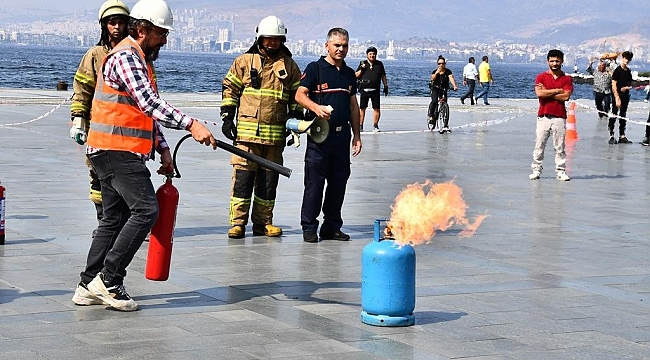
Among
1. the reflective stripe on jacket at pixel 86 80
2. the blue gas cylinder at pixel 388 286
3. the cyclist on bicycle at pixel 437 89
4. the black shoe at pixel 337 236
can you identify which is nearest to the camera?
the blue gas cylinder at pixel 388 286

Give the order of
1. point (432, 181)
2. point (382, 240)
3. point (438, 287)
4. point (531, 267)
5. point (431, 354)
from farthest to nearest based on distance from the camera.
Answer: point (432, 181), point (531, 267), point (438, 287), point (382, 240), point (431, 354)

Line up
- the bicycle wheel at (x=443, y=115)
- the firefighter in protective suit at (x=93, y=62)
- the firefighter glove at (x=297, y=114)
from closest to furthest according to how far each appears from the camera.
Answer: the firefighter in protective suit at (x=93, y=62)
the firefighter glove at (x=297, y=114)
the bicycle wheel at (x=443, y=115)

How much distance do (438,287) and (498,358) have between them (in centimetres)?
213

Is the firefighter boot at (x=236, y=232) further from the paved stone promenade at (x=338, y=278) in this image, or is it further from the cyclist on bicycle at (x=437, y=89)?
the cyclist on bicycle at (x=437, y=89)

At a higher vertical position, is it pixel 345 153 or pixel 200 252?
pixel 345 153

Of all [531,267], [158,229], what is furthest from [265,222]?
[158,229]

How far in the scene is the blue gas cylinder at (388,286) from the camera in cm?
747

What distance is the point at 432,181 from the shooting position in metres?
16.4

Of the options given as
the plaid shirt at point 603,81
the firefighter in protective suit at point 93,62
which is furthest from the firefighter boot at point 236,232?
the plaid shirt at point 603,81

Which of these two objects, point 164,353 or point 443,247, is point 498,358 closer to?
point 164,353

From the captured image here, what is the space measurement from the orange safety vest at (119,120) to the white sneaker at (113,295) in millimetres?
807

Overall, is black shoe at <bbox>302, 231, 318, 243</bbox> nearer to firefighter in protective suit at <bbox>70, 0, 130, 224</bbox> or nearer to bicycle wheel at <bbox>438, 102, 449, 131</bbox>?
firefighter in protective suit at <bbox>70, 0, 130, 224</bbox>

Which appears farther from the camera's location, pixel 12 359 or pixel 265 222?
pixel 265 222

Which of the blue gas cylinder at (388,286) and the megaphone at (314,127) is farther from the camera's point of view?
the megaphone at (314,127)
